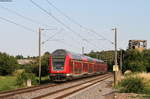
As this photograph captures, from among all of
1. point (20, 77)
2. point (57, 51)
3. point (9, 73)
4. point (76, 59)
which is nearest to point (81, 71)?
point (76, 59)

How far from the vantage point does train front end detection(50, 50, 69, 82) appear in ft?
122

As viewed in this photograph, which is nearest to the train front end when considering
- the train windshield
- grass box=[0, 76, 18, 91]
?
the train windshield

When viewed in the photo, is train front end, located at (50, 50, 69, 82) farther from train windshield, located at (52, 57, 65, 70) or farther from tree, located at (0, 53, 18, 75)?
tree, located at (0, 53, 18, 75)

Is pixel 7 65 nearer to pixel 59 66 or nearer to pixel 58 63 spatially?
pixel 58 63

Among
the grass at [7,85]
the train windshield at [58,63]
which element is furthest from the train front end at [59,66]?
the grass at [7,85]

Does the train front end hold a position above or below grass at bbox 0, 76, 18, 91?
above

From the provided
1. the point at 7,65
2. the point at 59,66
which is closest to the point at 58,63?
the point at 59,66

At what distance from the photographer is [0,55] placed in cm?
8312

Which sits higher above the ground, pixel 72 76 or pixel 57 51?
pixel 57 51

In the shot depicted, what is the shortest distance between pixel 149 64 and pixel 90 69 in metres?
17.4

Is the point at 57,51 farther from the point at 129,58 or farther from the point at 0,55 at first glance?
the point at 0,55

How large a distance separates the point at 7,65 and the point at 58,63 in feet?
148

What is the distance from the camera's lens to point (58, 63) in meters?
37.6

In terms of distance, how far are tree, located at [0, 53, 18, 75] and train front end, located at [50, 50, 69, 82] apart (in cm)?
4436
